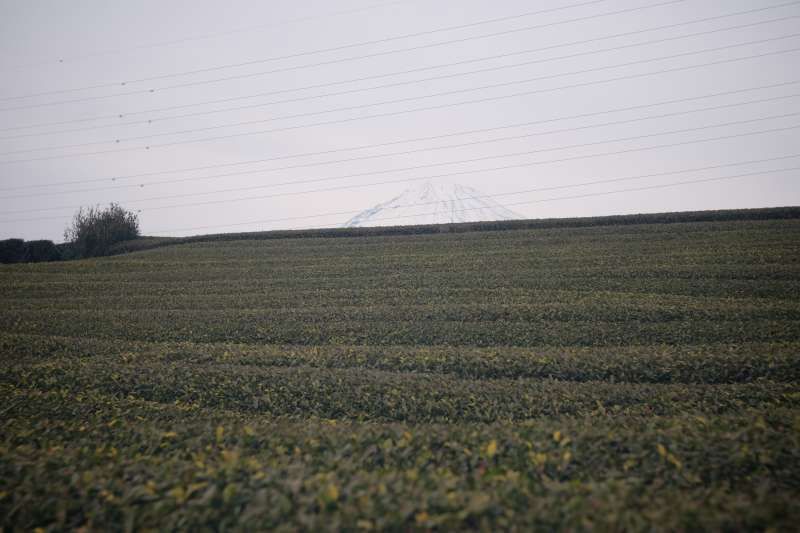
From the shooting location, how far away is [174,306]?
2628 cm

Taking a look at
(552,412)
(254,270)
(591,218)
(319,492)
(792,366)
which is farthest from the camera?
(591,218)

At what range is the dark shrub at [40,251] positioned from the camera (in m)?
52.9

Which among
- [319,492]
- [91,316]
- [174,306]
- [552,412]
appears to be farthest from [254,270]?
[319,492]

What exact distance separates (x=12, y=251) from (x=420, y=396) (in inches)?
2452

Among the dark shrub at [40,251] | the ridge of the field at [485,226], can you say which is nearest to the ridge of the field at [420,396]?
the ridge of the field at [485,226]

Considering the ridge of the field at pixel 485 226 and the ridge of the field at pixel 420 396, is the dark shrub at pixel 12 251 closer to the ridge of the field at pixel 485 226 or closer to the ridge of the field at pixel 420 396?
the ridge of the field at pixel 485 226

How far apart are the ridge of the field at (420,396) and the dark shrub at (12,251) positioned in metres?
25.6

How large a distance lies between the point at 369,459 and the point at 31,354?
1818 centimetres

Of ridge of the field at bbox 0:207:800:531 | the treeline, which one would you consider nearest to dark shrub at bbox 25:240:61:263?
the treeline

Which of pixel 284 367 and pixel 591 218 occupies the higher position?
pixel 591 218

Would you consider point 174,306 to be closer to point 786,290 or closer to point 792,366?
point 792,366

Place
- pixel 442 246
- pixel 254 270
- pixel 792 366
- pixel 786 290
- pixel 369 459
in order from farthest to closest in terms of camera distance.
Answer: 1. pixel 442 246
2. pixel 254 270
3. pixel 786 290
4. pixel 792 366
5. pixel 369 459

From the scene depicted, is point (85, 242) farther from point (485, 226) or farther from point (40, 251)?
point (485, 226)

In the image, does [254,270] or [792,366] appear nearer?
[792,366]
